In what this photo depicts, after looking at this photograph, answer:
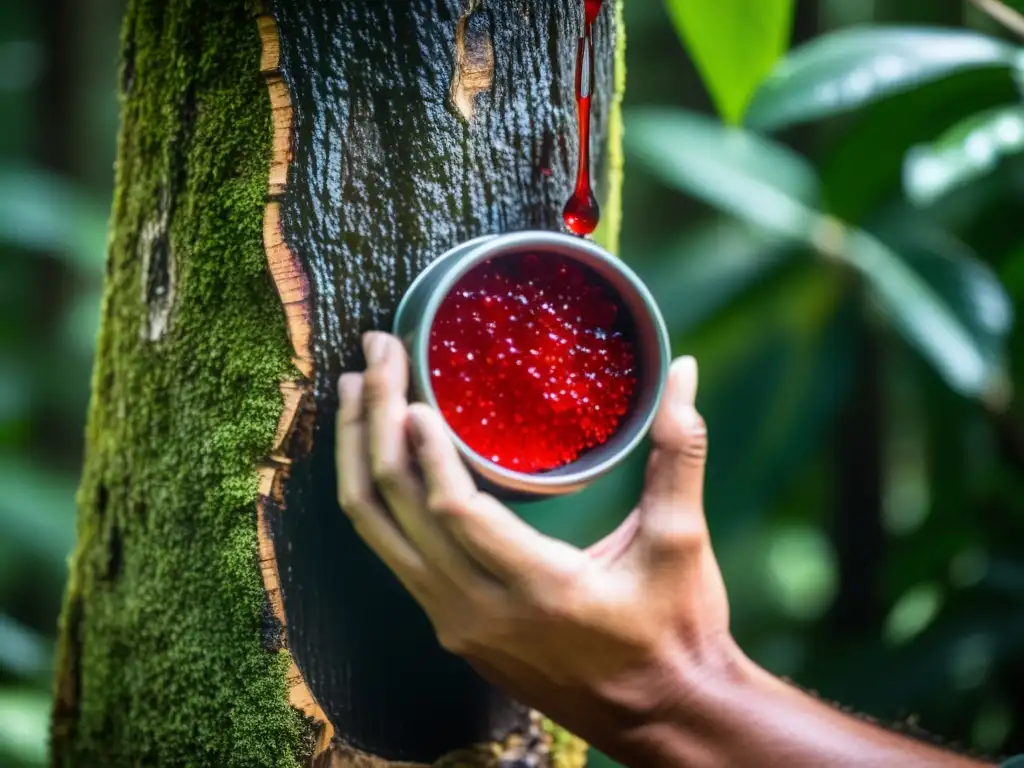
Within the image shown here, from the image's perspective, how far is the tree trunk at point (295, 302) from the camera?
0.61 metres

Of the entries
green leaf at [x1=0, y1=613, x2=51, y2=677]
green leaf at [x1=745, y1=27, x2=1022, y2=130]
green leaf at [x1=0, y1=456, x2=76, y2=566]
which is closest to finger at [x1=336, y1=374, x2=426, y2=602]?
green leaf at [x1=745, y1=27, x2=1022, y2=130]

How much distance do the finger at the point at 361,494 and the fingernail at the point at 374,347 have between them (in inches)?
0.7

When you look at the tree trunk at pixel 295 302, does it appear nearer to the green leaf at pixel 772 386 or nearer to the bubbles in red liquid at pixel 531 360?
the bubbles in red liquid at pixel 531 360

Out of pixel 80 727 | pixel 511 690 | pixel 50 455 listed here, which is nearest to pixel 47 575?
pixel 50 455

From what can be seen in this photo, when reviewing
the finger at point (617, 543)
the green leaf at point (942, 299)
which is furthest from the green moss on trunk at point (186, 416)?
the green leaf at point (942, 299)

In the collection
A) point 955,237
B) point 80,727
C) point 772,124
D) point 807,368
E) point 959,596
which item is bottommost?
point 959,596

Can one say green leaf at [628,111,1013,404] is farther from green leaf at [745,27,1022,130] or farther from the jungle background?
green leaf at [745,27,1022,130]

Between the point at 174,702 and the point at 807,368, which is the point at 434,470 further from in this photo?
the point at 807,368

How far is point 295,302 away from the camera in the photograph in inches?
23.9

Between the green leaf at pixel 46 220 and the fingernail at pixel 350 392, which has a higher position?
the green leaf at pixel 46 220

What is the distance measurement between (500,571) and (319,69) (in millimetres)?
326

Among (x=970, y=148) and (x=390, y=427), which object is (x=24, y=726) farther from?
(x=970, y=148)

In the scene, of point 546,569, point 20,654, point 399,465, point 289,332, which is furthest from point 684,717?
point 20,654

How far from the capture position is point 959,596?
1.35 m
